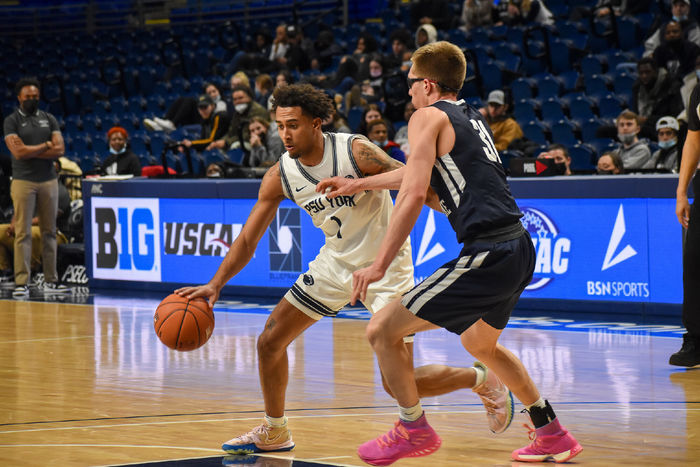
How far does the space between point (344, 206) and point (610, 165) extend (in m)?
6.11

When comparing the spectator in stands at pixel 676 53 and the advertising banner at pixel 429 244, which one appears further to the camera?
the spectator in stands at pixel 676 53

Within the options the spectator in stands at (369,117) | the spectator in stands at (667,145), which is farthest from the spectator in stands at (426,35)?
the spectator in stands at (667,145)

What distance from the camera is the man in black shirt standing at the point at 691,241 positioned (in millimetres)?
7211

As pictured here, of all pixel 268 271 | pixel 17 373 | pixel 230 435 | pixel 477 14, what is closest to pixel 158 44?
pixel 477 14

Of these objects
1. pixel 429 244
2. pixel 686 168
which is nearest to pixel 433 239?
pixel 429 244

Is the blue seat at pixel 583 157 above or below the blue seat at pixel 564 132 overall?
below

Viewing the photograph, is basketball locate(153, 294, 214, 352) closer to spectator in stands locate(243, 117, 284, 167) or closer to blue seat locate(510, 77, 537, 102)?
spectator in stands locate(243, 117, 284, 167)

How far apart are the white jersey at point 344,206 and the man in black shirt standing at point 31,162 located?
8.20m

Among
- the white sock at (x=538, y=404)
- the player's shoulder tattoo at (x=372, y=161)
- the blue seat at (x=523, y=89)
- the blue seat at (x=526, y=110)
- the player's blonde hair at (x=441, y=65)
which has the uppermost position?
the player's blonde hair at (x=441, y=65)

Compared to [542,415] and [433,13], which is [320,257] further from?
[433,13]

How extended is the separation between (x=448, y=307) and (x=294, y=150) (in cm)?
113

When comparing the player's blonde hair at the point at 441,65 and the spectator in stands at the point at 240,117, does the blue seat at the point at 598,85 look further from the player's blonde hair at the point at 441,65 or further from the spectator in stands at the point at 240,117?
the player's blonde hair at the point at 441,65

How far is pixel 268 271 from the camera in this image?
40.5 ft

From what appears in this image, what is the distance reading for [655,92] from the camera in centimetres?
1287
